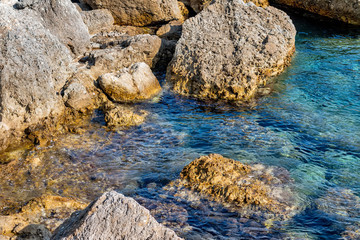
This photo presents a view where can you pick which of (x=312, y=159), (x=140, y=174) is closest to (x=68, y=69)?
(x=140, y=174)

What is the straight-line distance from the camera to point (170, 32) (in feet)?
47.8

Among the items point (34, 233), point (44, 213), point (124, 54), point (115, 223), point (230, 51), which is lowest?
point (44, 213)

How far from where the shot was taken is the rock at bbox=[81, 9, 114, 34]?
14.5 meters

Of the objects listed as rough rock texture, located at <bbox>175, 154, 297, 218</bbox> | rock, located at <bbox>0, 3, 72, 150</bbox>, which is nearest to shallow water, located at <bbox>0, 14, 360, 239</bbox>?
rough rock texture, located at <bbox>175, 154, 297, 218</bbox>

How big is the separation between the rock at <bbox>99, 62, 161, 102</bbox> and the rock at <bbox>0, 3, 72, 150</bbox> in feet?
4.25

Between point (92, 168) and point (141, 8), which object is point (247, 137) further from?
point (141, 8)

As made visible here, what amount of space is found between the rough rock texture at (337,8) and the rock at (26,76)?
43.2 feet

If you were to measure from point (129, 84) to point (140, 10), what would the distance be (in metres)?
Result: 5.69

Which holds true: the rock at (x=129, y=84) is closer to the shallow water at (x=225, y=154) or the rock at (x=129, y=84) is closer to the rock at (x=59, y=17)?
the shallow water at (x=225, y=154)

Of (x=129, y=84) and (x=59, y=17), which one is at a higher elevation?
(x=59, y=17)

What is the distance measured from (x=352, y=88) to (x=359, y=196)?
557 centimetres

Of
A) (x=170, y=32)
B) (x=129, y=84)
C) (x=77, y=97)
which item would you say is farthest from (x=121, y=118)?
(x=170, y=32)

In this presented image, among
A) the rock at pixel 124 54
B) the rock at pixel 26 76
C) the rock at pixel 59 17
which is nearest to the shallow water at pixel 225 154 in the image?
the rock at pixel 26 76

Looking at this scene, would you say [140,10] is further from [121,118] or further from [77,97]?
[121,118]
